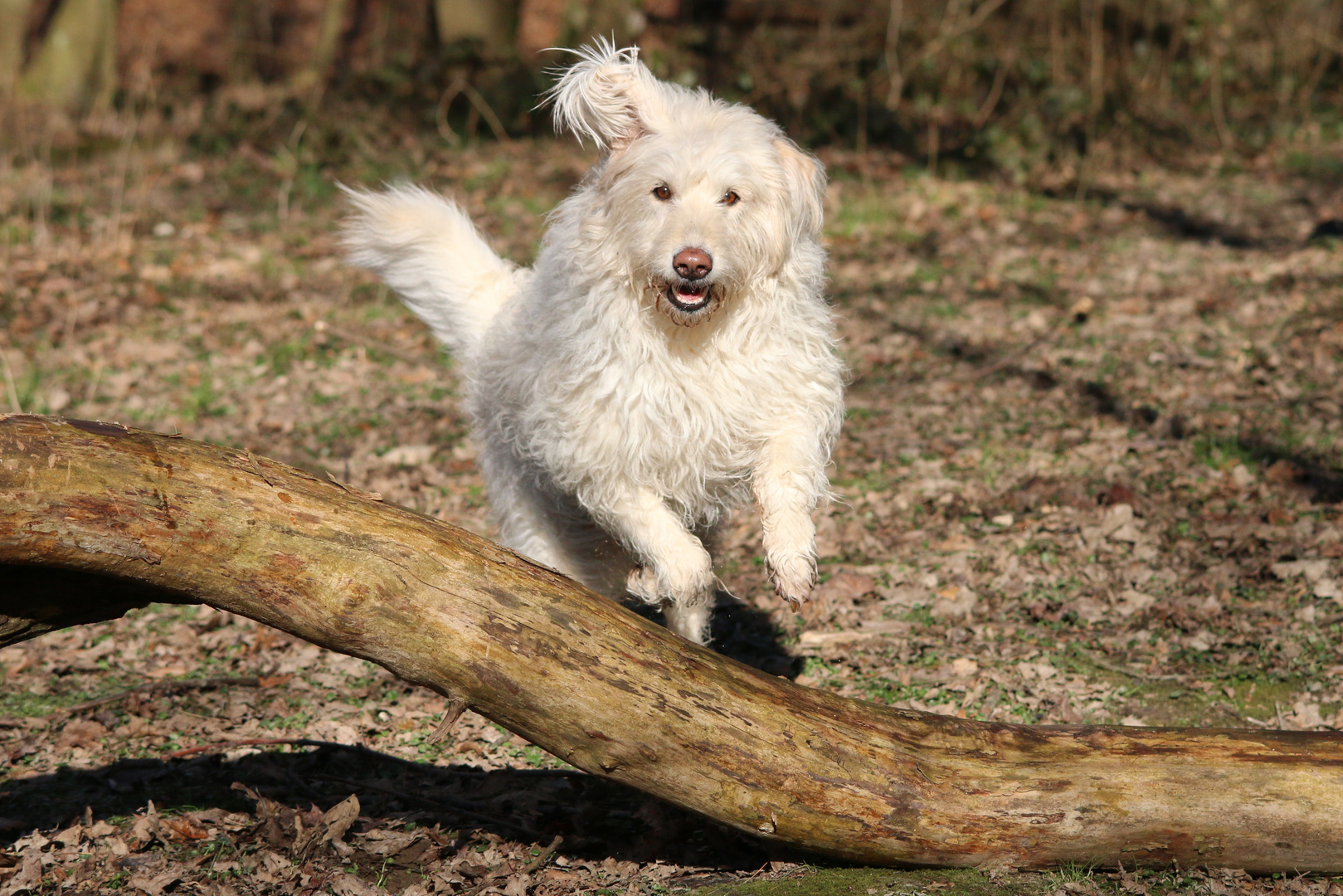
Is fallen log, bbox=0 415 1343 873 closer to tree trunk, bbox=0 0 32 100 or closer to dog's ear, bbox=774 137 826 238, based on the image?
dog's ear, bbox=774 137 826 238

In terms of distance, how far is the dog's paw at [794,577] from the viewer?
136 inches

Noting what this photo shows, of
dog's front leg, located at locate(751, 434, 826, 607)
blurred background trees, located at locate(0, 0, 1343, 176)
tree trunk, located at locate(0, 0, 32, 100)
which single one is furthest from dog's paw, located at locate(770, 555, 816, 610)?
tree trunk, located at locate(0, 0, 32, 100)

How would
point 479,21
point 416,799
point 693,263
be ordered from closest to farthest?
point 693,263 < point 416,799 < point 479,21

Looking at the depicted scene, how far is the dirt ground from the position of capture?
141 inches

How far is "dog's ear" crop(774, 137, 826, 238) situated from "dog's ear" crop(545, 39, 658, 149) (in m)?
0.48

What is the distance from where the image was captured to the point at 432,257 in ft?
15.0

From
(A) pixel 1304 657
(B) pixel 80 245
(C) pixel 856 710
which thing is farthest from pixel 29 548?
(B) pixel 80 245

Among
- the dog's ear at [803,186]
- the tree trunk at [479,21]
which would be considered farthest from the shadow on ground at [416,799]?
the tree trunk at [479,21]

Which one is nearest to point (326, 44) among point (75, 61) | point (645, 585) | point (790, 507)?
point (75, 61)

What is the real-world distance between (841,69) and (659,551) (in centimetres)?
961

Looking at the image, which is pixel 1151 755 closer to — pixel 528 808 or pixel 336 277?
pixel 528 808

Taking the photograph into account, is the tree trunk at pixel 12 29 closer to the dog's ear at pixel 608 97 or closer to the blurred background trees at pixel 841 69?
the blurred background trees at pixel 841 69

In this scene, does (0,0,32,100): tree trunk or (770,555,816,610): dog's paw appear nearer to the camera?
(770,555,816,610): dog's paw

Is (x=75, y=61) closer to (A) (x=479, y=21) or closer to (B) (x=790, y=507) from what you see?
(A) (x=479, y=21)
